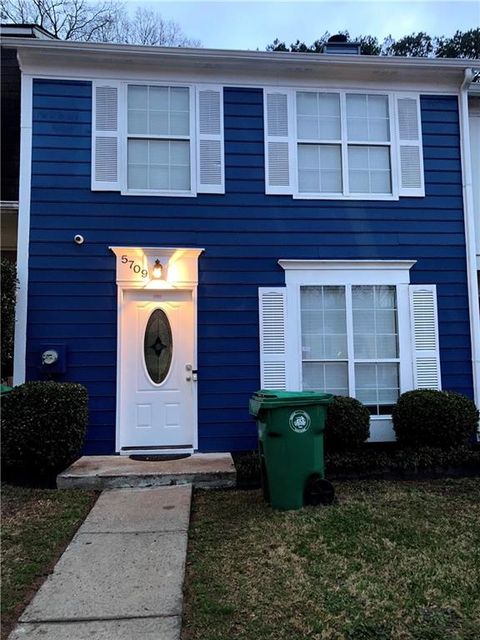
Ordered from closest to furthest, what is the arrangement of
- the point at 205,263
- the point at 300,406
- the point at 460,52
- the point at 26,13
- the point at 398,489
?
the point at 300,406
the point at 398,489
the point at 205,263
the point at 26,13
the point at 460,52

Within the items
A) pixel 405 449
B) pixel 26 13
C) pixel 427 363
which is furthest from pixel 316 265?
pixel 26 13

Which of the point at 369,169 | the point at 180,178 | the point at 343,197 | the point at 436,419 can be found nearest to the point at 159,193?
the point at 180,178

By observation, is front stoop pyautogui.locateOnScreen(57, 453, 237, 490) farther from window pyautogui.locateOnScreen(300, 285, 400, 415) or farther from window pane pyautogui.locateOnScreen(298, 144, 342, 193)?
window pane pyautogui.locateOnScreen(298, 144, 342, 193)

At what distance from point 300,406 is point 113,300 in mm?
2912

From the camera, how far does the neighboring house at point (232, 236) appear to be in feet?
20.3

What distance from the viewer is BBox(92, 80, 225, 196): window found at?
250 inches

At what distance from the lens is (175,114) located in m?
6.53

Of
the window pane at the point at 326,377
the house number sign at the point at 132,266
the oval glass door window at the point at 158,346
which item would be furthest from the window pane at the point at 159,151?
the window pane at the point at 326,377

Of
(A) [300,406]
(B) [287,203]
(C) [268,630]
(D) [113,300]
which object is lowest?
(C) [268,630]

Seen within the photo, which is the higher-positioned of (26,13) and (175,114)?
(26,13)

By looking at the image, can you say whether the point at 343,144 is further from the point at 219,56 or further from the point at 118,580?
the point at 118,580

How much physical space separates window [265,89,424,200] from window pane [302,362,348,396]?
7.20 ft

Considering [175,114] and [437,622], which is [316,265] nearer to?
[175,114]

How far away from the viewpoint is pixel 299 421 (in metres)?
4.43
